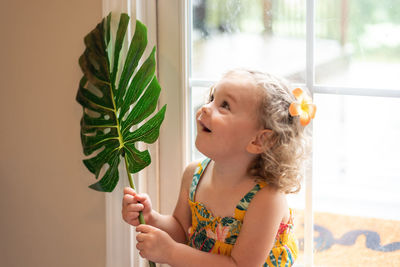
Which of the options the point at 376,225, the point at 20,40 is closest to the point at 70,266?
the point at 20,40

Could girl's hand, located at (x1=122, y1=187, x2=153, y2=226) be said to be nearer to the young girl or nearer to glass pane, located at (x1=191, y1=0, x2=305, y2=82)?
the young girl

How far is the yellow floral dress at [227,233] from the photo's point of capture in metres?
1.30

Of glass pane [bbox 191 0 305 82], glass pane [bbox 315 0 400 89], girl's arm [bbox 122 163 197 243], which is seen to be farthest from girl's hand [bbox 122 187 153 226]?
glass pane [bbox 315 0 400 89]

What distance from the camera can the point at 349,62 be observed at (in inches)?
54.6

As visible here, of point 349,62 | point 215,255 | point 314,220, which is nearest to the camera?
point 215,255

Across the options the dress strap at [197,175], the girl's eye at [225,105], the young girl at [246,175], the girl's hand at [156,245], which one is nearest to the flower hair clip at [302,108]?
the young girl at [246,175]

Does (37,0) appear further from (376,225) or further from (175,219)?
(376,225)

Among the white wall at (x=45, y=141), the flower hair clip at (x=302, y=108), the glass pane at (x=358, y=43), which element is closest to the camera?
the flower hair clip at (x=302, y=108)

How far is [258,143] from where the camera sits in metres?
1.27

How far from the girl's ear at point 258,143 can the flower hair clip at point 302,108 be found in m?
0.08

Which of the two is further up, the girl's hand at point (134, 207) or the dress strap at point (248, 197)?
the dress strap at point (248, 197)

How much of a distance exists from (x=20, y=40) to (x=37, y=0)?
140 millimetres

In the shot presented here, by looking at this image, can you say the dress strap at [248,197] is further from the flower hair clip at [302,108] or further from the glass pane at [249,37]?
the glass pane at [249,37]

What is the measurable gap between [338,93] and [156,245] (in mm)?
604
